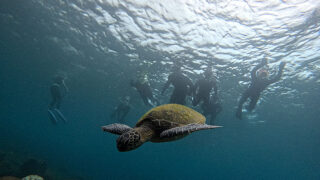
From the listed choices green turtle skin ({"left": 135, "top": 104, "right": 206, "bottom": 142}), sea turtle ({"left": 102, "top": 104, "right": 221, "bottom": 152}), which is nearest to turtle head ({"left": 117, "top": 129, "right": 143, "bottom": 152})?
sea turtle ({"left": 102, "top": 104, "right": 221, "bottom": 152})

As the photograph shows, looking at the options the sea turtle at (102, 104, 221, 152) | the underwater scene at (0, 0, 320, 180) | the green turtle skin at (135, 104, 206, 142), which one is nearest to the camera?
the sea turtle at (102, 104, 221, 152)

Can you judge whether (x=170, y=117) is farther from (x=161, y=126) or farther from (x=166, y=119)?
(x=161, y=126)

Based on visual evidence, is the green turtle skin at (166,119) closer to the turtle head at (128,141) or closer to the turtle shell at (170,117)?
the turtle shell at (170,117)

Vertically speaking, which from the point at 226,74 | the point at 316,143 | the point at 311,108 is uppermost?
the point at 226,74

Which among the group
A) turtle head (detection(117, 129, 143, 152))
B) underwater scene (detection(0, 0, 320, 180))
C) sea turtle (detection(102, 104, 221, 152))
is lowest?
turtle head (detection(117, 129, 143, 152))

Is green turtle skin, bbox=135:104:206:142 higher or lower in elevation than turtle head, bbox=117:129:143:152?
higher

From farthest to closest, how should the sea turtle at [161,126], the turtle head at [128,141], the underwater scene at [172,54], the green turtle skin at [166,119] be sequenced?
the underwater scene at [172,54] → the green turtle skin at [166,119] → the sea turtle at [161,126] → the turtle head at [128,141]

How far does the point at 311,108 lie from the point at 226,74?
15.2 m

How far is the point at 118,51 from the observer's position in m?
14.6

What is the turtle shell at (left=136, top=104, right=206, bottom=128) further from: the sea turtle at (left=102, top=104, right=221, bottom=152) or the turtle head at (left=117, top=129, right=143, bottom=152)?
the turtle head at (left=117, top=129, right=143, bottom=152)

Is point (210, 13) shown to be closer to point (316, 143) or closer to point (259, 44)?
point (259, 44)

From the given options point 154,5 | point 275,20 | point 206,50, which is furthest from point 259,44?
point 154,5

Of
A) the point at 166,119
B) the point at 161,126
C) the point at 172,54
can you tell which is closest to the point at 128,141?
the point at 161,126

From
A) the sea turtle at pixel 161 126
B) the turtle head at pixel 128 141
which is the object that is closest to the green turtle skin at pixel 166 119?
the sea turtle at pixel 161 126
